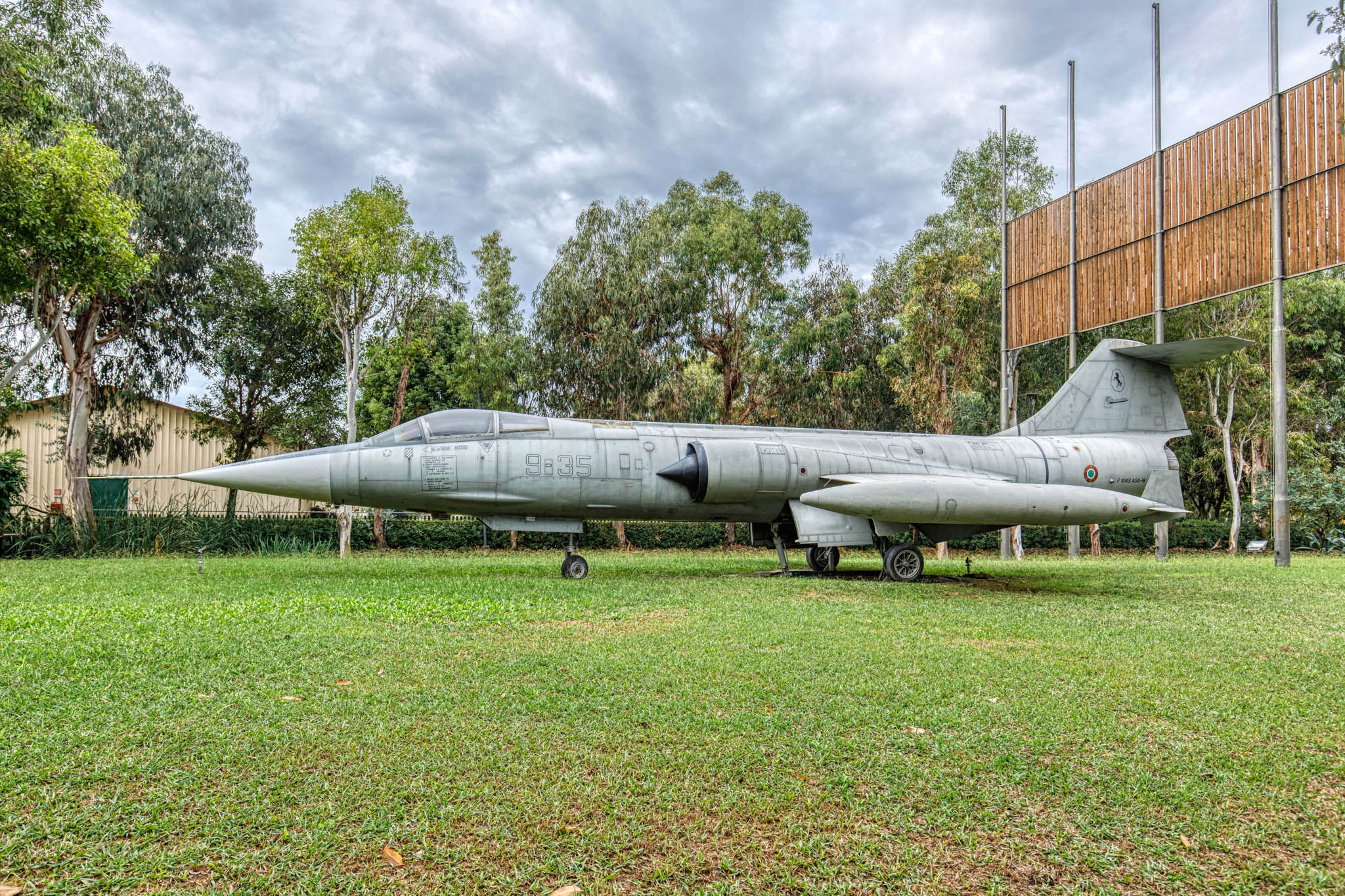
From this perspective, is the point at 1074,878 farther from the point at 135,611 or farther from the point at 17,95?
the point at 17,95

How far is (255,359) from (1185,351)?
2607cm

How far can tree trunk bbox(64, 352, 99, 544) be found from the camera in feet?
61.8

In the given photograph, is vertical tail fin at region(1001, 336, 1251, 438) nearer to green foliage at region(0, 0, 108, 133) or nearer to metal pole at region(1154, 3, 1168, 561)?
metal pole at region(1154, 3, 1168, 561)

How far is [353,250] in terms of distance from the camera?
2005cm

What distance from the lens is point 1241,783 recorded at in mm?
3336

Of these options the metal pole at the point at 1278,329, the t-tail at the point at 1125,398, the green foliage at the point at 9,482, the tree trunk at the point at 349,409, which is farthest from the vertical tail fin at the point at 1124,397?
the green foliage at the point at 9,482

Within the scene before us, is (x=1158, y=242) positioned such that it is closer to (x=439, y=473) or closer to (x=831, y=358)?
(x=831, y=358)

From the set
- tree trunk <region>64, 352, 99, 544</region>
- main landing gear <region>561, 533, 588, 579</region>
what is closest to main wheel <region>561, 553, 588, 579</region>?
main landing gear <region>561, 533, 588, 579</region>

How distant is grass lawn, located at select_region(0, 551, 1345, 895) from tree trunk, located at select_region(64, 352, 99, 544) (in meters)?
14.4

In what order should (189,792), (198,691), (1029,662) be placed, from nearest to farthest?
(189,792)
(198,691)
(1029,662)

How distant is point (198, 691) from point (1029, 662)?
563 cm

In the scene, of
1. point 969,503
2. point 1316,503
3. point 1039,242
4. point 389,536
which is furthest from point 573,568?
point 1316,503

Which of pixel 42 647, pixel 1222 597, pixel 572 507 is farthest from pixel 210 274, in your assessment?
pixel 1222 597

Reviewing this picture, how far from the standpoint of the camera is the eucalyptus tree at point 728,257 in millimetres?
24750
